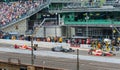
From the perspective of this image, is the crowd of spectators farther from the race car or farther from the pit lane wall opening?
the pit lane wall opening

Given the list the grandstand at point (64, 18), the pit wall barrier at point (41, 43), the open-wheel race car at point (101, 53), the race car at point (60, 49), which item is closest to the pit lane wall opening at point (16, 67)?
the open-wheel race car at point (101, 53)

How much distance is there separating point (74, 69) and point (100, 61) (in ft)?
21.2

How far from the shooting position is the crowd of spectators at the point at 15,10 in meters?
68.1

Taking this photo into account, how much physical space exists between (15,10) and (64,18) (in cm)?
1008

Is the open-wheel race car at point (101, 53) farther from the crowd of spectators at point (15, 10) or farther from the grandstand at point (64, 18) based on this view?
the crowd of spectators at point (15, 10)

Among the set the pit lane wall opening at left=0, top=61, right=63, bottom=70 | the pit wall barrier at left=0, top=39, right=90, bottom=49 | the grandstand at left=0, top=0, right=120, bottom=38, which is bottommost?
the pit wall barrier at left=0, top=39, right=90, bottom=49

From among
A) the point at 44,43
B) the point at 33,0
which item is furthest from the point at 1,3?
the point at 44,43

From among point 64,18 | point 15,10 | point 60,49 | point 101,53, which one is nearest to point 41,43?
point 60,49

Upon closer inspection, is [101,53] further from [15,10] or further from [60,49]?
[15,10]

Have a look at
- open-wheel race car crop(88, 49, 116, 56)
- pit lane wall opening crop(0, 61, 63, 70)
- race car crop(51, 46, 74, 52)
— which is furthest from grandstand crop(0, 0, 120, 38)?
pit lane wall opening crop(0, 61, 63, 70)

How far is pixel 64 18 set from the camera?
64.2m

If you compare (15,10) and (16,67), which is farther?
(15,10)

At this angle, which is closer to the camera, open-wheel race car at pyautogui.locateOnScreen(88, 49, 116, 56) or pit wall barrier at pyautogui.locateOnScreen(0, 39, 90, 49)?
open-wheel race car at pyautogui.locateOnScreen(88, 49, 116, 56)

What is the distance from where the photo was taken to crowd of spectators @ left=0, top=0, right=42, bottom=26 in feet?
224
